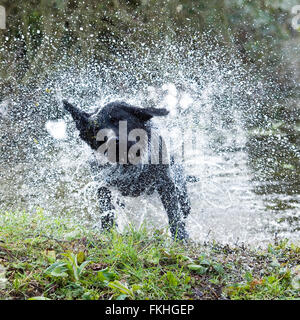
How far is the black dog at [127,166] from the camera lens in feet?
13.8

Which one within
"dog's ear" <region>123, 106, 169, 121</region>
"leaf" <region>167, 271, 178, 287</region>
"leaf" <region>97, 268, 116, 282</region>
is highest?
"dog's ear" <region>123, 106, 169, 121</region>

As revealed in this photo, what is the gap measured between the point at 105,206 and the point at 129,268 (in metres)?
2.10

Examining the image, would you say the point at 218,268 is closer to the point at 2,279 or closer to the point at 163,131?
the point at 2,279

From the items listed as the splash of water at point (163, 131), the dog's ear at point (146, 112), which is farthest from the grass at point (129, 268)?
the dog's ear at point (146, 112)

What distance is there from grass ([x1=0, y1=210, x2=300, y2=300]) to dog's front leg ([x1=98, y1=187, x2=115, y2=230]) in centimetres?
103

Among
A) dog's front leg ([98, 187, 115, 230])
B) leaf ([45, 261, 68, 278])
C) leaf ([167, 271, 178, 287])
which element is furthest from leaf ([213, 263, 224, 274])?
dog's front leg ([98, 187, 115, 230])

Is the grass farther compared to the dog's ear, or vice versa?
the dog's ear

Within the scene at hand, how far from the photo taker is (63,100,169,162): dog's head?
13.8ft

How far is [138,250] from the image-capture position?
2764 millimetres

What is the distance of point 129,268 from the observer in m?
2.33

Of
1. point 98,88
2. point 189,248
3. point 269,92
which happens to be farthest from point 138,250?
point 269,92

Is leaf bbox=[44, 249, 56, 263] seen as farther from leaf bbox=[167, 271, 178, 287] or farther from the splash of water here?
the splash of water

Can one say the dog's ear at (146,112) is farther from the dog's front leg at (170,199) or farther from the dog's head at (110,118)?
the dog's front leg at (170,199)
